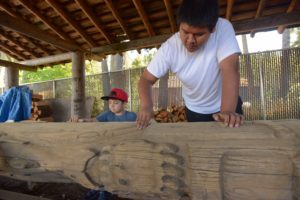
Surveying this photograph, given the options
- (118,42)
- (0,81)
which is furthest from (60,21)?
(0,81)

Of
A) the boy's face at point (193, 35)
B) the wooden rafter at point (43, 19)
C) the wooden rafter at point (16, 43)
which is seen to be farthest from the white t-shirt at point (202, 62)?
the wooden rafter at point (16, 43)

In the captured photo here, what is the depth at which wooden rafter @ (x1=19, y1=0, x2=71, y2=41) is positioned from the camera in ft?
16.2

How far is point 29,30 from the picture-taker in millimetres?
5289

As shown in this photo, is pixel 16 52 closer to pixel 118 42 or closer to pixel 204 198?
pixel 118 42

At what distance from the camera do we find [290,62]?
6684mm

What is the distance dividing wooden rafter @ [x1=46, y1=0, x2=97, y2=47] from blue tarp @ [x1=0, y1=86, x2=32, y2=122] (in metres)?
2.32

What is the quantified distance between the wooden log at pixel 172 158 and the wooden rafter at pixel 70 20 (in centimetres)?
412

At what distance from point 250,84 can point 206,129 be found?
6.49m

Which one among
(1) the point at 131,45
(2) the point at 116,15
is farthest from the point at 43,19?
(1) the point at 131,45

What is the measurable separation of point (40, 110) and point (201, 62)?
27.0 ft

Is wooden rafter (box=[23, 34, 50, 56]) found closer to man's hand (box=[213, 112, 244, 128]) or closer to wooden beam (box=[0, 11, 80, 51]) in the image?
wooden beam (box=[0, 11, 80, 51])

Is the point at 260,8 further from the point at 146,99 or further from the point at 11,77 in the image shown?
the point at 11,77

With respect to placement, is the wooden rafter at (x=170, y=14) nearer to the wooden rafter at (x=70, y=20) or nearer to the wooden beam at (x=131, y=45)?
the wooden beam at (x=131, y=45)

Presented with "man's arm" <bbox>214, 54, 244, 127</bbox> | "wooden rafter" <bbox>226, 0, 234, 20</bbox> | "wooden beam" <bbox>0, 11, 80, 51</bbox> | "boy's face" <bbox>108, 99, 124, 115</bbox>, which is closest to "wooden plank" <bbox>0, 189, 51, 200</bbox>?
"man's arm" <bbox>214, 54, 244, 127</bbox>
